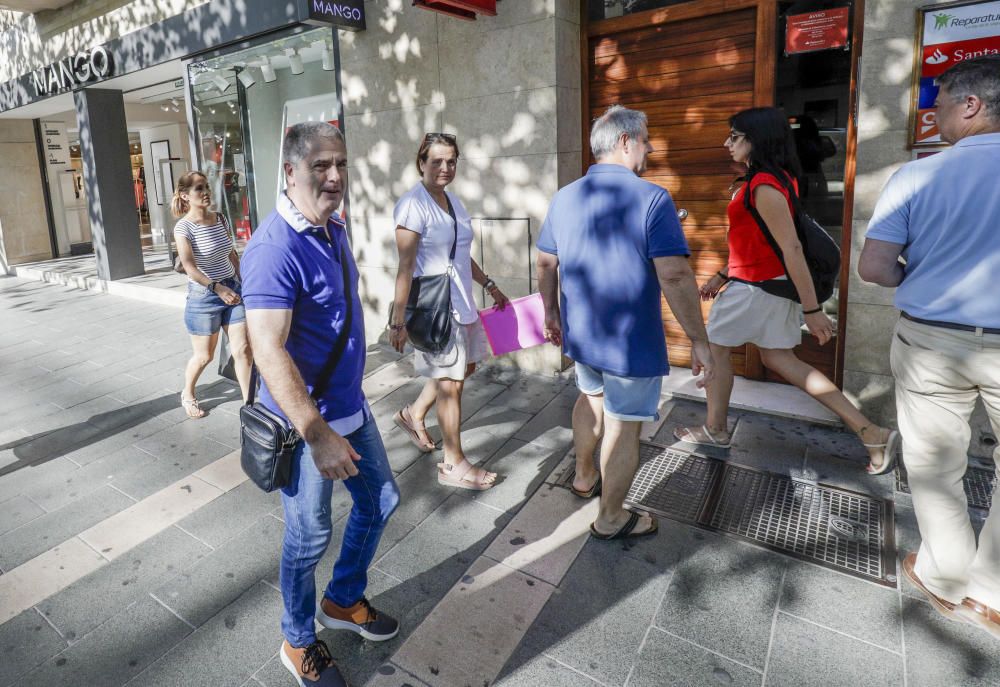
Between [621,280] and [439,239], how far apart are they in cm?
119

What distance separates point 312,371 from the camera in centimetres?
213

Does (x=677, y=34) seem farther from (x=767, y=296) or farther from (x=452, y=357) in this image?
(x=452, y=357)

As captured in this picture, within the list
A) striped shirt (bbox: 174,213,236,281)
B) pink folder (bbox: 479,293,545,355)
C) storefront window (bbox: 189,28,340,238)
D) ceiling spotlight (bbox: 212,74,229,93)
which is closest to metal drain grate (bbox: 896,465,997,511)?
pink folder (bbox: 479,293,545,355)

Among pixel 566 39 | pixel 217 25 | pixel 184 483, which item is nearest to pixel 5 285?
pixel 217 25

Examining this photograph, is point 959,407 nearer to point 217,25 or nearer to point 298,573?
point 298,573

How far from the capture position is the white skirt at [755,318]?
3.71 metres

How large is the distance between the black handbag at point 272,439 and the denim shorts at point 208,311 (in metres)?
2.94

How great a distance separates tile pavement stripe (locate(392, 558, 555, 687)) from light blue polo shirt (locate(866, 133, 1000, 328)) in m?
1.93

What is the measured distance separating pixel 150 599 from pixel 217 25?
21.7ft

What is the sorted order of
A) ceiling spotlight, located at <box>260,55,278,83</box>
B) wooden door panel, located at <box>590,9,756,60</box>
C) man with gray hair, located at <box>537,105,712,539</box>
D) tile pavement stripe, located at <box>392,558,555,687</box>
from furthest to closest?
ceiling spotlight, located at <box>260,55,278,83</box> → wooden door panel, located at <box>590,9,756,60</box> → man with gray hair, located at <box>537,105,712,539</box> → tile pavement stripe, located at <box>392,558,555,687</box>

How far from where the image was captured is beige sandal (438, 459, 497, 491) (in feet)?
12.3

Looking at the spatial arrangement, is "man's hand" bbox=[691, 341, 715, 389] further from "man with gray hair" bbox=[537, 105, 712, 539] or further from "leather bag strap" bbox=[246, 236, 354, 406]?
"leather bag strap" bbox=[246, 236, 354, 406]

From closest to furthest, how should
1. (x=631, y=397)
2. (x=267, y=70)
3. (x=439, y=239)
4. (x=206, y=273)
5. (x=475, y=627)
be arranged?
(x=475, y=627)
(x=631, y=397)
(x=439, y=239)
(x=206, y=273)
(x=267, y=70)

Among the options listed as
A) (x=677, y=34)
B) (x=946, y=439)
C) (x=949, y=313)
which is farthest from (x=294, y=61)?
(x=946, y=439)
